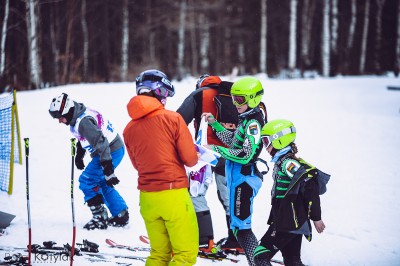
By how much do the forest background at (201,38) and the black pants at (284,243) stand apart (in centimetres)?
1554

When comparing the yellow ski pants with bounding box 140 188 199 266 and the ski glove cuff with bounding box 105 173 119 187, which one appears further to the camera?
the ski glove cuff with bounding box 105 173 119 187

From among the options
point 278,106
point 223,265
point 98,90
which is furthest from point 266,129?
point 98,90

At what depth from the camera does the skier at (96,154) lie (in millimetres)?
5590

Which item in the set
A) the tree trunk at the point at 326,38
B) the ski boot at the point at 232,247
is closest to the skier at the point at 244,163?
the ski boot at the point at 232,247

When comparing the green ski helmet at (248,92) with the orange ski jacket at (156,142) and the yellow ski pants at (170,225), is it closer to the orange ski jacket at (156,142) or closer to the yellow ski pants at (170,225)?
the orange ski jacket at (156,142)

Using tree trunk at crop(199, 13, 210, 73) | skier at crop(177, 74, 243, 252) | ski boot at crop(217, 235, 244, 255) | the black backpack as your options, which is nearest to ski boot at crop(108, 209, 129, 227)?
skier at crop(177, 74, 243, 252)

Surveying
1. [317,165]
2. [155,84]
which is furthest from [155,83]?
[317,165]

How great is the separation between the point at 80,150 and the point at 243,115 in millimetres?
2558

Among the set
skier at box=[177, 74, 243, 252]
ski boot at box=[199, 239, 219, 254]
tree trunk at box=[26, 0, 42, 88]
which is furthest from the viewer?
tree trunk at box=[26, 0, 42, 88]

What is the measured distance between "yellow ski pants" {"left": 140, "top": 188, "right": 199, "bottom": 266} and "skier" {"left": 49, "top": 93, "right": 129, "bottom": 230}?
65.7 inches

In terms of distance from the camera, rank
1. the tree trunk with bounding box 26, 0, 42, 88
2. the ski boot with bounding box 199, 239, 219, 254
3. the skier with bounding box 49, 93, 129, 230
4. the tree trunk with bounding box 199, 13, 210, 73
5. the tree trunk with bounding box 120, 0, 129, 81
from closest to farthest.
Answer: the ski boot with bounding box 199, 239, 219, 254
the skier with bounding box 49, 93, 129, 230
the tree trunk with bounding box 26, 0, 42, 88
the tree trunk with bounding box 120, 0, 129, 81
the tree trunk with bounding box 199, 13, 210, 73

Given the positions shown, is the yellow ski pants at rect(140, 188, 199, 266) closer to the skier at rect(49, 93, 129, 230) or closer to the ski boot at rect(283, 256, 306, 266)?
the ski boot at rect(283, 256, 306, 266)

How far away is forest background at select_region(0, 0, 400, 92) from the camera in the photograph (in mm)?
24172

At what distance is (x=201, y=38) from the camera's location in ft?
87.7
